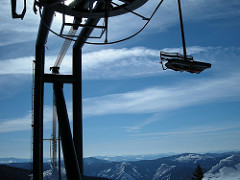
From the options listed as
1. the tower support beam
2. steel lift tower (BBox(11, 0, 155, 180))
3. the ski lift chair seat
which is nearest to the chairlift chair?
the ski lift chair seat

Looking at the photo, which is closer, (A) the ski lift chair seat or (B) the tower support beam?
(A) the ski lift chair seat

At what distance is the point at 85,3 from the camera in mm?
9695

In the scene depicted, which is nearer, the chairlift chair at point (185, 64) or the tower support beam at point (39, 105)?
the chairlift chair at point (185, 64)

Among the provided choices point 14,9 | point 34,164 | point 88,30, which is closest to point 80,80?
point 88,30

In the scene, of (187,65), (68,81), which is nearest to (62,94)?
(68,81)

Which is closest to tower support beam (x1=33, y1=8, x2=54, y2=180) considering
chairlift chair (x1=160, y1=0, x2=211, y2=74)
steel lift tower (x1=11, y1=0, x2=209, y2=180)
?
steel lift tower (x1=11, y1=0, x2=209, y2=180)

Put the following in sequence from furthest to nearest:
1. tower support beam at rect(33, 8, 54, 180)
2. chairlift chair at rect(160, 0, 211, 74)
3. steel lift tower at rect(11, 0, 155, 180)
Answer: tower support beam at rect(33, 8, 54, 180), steel lift tower at rect(11, 0, 155, 180), chairlift chair at rect(160, 0, 211, 74)

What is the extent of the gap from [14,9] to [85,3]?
110 inches

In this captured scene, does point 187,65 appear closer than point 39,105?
Yes

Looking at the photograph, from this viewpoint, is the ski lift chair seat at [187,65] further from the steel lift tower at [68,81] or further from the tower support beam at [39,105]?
the tower support beam at [39,105]

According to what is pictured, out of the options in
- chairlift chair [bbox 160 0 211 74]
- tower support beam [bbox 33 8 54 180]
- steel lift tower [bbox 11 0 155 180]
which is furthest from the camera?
tower support beam [bbox 33 8 54 180]

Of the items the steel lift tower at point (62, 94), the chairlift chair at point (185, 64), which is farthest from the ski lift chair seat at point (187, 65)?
the steel lift tower at point (62, 94)

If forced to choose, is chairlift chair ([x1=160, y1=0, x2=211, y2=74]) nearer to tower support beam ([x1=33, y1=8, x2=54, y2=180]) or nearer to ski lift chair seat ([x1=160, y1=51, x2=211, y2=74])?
ski lift chair seat ([x1=160, y1=51, x2=211, y2=74])

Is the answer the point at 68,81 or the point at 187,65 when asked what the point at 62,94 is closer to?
the point at 68,81
